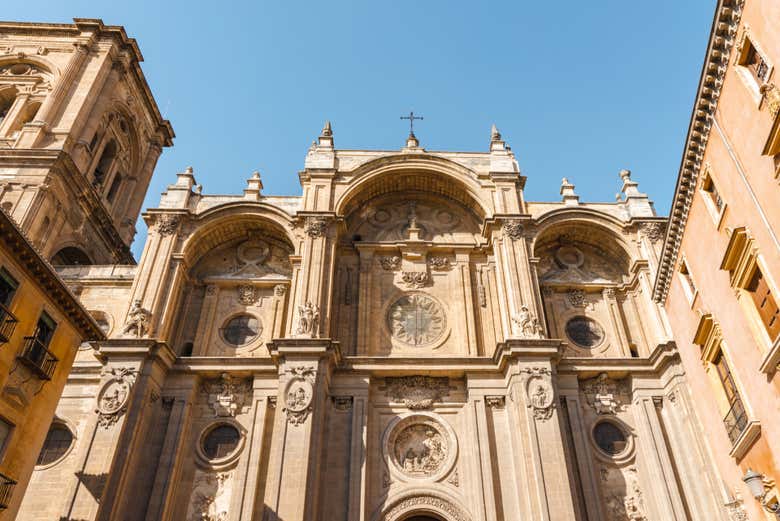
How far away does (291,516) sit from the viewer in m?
17.1

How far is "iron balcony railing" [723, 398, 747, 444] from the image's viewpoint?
14945 mm

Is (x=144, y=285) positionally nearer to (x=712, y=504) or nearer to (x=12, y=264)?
(x=12, y=264)

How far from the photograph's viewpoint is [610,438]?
2103 cm

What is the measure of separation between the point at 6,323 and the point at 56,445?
27.4 ft

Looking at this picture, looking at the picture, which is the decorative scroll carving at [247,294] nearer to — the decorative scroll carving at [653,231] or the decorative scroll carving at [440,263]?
the decorative scroll carving at [440,263]

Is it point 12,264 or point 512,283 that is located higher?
point 512,283

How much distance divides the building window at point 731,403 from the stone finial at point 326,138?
1896cm

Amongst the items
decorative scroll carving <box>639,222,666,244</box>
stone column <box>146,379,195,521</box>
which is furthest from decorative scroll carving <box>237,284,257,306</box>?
decorative scroll carving <box>639,222,666,244</box>

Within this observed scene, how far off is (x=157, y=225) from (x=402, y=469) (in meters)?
14.6

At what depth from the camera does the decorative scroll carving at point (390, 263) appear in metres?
25.3

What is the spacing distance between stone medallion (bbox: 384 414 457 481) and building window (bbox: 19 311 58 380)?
1112 centimetres

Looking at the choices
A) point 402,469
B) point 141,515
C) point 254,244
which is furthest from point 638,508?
point 254,244

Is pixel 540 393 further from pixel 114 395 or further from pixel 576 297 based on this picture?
pixel 114 395

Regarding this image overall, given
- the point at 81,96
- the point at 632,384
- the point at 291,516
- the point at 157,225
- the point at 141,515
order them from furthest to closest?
the point at 81,96
the point at 157,225
the point at 632,384
the point at 141,515
the point at 291,516
